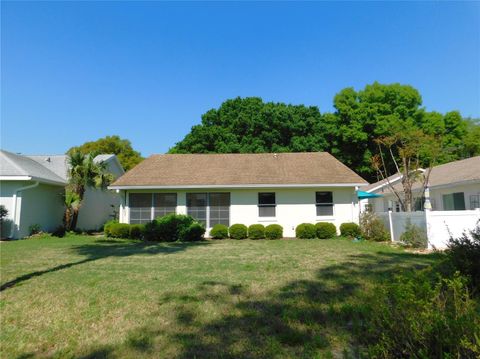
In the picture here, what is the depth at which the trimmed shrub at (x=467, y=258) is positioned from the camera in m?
4.94

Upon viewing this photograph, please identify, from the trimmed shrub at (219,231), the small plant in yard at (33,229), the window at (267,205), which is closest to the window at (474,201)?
the window at (267,205)

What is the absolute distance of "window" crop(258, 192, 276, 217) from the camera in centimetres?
1742

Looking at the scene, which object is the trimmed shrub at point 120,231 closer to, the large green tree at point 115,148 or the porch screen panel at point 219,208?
the porch screen panel at point 219,208

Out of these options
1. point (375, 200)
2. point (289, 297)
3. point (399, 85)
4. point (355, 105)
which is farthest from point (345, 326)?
point (399, 85)

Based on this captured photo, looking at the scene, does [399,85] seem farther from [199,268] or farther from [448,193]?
[199,268]

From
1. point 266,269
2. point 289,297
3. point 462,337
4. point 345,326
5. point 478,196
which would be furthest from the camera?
point 478,196

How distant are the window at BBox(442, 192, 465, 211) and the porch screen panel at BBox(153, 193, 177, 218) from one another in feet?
46.8

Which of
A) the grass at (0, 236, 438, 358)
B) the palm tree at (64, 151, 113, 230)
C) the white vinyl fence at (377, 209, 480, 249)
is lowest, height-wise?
the grass at (0, 236, 438, 358)

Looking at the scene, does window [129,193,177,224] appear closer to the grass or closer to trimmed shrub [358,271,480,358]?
the grass

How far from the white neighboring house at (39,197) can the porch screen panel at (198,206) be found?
8.39 metres

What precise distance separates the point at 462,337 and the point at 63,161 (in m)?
26.0

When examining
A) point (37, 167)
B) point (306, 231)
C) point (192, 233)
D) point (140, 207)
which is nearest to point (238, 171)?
point (192, 233)

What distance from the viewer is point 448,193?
16.3 metres

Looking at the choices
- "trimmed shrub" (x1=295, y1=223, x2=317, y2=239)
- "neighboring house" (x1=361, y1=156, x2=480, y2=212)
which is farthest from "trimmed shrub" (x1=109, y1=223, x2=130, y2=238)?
"neighboring house" (x1=361, y1=156, x2=480, y2=212)
